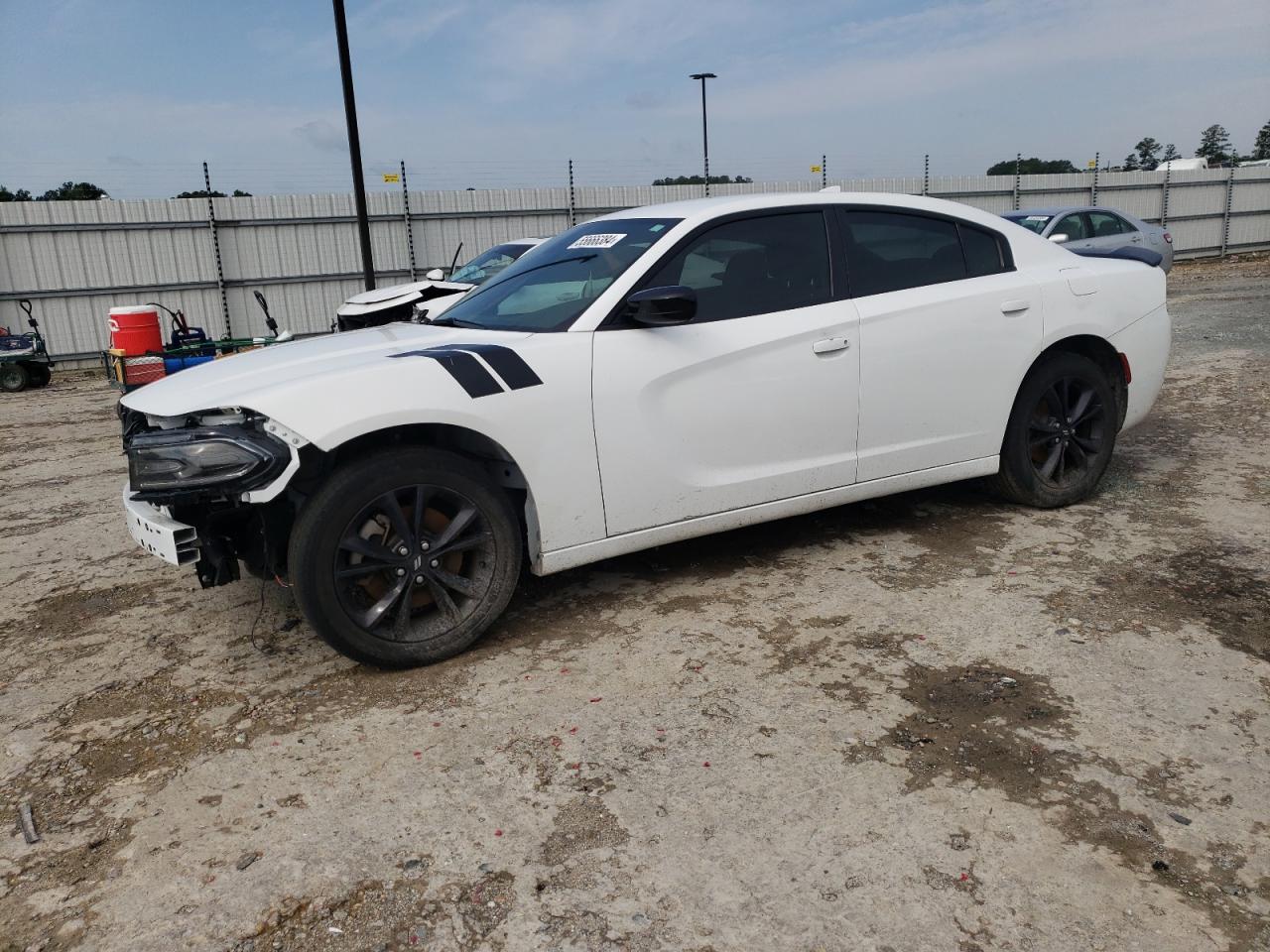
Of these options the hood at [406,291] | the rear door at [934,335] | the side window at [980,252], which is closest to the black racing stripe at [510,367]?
the rear door at [934,335]

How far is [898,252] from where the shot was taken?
4.33 m

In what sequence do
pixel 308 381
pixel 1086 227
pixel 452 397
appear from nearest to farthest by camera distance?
1. pixel 308 381
2. pixel 452 397
3. pixel 1086 227

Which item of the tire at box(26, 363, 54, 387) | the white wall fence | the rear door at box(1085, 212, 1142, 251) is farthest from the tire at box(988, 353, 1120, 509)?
the white wall fence

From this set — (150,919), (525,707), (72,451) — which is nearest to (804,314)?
(525,707)

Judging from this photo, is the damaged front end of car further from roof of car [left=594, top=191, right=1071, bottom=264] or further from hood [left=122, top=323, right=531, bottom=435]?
roof of car [left=594, top=191, right=1071, bottom=264]

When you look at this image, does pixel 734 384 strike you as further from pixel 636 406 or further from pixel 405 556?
pixel 405 556

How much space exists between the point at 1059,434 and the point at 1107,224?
457 inches

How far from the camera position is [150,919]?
85.4 inches

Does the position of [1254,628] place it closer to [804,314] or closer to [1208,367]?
[804,314]

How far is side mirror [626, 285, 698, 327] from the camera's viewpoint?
3479 mm

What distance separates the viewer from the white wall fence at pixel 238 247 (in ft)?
50.8

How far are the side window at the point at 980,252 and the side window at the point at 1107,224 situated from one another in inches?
444

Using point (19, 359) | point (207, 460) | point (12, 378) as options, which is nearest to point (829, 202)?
point (207, 460)

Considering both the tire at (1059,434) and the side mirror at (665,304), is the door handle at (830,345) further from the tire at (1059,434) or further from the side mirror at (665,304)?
the tire at (1059,434)
